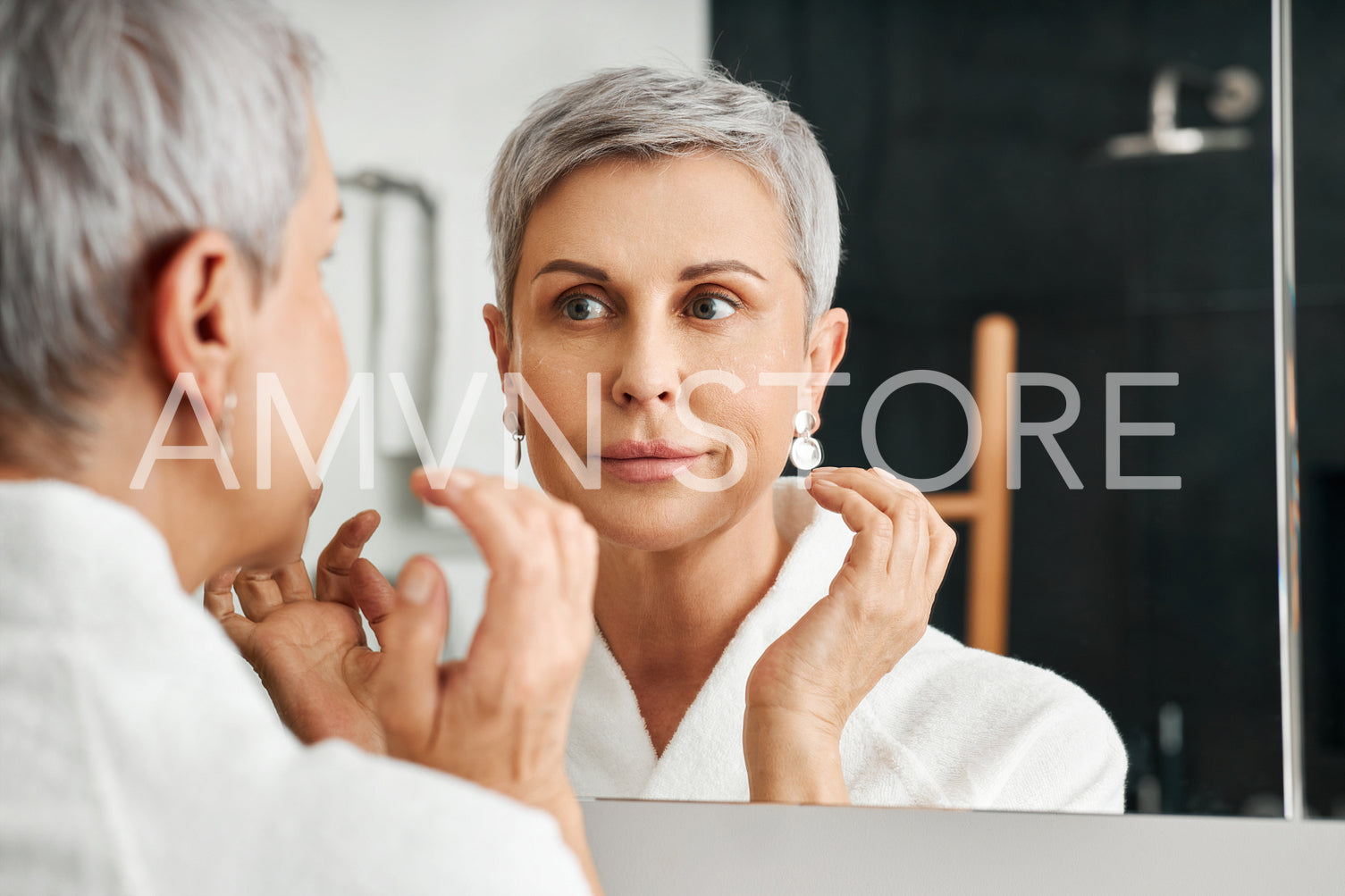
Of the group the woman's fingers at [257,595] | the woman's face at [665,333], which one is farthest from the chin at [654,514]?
the woman's fingers at [257,595]

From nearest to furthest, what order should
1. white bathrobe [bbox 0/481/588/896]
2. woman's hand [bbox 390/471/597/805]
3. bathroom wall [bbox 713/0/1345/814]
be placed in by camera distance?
1. white bathrobe [bbox 0/481/588/896]
2. woman's hand [bbox 390/471/597/805]
3. bathroom wall [bbox 713/0/1345/814]

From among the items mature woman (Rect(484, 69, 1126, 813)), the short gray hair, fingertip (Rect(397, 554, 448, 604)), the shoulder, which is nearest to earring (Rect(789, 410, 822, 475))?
mature woman (Rect(484, 69, 1126, 813))

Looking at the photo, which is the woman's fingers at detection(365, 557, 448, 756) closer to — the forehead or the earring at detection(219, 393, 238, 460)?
the earring at detection(219, 393, 238, 460)

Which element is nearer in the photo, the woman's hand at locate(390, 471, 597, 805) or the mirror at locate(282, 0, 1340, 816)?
the woman's hand at locate(390, 471, 597, 805)

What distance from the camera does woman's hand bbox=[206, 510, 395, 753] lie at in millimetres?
680

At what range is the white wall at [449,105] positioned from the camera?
67 cm

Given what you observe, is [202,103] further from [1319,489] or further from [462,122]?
[1319,489]

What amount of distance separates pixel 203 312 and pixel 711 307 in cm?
28

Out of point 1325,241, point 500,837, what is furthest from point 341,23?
point 1325,241

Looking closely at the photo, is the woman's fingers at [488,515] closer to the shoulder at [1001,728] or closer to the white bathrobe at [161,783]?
the white bathrobe at [161,783]

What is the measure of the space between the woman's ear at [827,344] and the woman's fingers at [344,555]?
29 cm

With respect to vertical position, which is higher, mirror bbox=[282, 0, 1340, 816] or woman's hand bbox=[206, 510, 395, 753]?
mirror bbox=[282, 0, 1340, 816]

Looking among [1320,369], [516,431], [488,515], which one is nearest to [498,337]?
[516,431]

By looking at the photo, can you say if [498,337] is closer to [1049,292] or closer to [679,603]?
[679,603]
